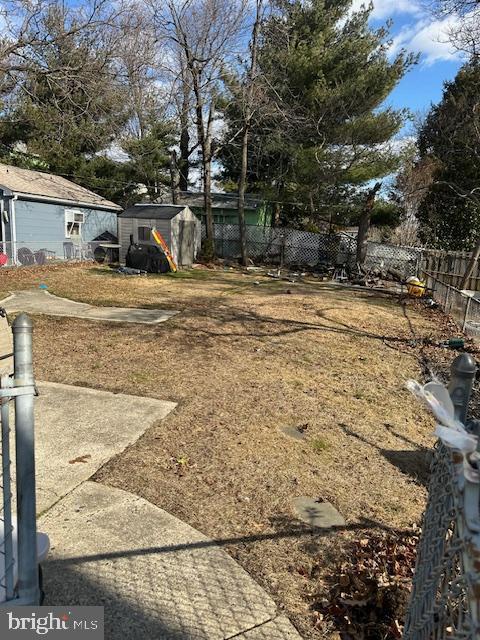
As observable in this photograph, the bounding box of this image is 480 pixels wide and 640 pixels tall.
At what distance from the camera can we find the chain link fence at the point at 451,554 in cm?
90

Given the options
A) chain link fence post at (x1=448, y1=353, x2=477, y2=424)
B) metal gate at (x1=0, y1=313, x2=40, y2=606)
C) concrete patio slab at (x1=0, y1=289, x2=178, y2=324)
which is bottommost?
concrete patio slab at (x1=0, y1=289, x2=178, y2=324)

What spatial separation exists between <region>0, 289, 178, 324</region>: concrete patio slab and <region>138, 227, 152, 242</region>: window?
329 inches

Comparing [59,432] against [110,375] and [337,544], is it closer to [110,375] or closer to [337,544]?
[110,375]

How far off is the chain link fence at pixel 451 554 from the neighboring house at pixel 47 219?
49.1ft

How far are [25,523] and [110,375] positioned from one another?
358 cm

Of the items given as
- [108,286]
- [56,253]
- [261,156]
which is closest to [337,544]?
[108,286]

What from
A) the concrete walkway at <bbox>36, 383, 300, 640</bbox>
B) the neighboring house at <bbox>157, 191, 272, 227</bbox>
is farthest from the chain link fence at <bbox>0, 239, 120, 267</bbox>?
the concrete walkway at <bbox>36, 383, 300, 640</bbox>

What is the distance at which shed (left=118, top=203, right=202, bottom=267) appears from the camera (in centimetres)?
1766

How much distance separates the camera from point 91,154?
78.6 feet

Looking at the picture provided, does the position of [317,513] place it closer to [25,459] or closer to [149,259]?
[25,459]

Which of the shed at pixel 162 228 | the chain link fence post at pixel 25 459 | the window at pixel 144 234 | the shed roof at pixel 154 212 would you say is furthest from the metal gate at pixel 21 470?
the window at pixel 144 234

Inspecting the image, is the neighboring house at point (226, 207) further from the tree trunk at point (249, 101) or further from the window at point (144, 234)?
the window at point (144, 234)

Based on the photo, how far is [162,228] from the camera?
17.7 meters

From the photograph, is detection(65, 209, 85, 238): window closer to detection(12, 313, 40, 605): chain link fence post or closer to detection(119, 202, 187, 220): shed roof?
detection(119, 202, 187, 220): shed roof
